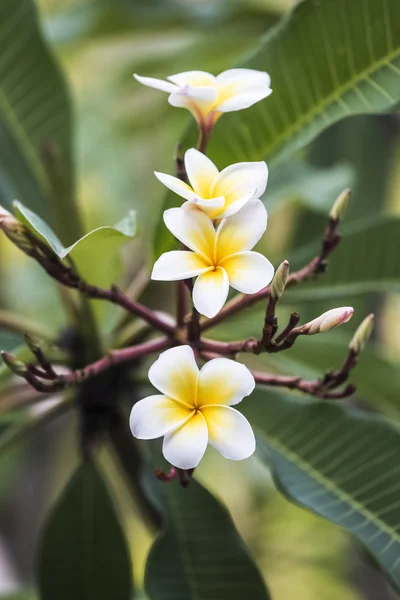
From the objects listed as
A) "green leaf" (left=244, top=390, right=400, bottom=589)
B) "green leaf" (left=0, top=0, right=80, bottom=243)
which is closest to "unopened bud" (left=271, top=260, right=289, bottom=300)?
"green leaf" (left=244, top=390, right=400, bottom=589)

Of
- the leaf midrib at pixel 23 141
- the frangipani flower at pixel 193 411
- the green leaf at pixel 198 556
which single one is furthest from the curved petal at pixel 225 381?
the leaf midrib at pixel 23 141

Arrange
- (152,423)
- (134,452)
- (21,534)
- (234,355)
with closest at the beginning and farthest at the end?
(152,423) → (234,355) → (134,452) → (21,534)

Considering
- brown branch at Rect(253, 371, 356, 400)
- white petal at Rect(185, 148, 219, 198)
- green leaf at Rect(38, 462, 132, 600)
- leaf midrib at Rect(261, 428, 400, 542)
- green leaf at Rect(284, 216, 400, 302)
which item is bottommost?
green leaf at Rect(38, 462, 132, 600)

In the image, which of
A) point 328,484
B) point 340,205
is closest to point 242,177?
point 340,205

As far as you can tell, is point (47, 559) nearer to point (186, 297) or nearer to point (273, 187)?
point (186, 297)

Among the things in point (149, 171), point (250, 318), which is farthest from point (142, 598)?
point (149, 171)

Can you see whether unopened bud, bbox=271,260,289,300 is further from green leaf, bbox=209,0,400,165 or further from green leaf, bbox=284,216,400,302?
green leaf, bbox=284,216,400,302

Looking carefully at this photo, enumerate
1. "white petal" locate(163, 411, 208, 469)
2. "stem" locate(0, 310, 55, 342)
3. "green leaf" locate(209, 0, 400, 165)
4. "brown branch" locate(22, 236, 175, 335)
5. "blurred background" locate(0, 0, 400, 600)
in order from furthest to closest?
1. "blurred background" locate(0, 0, 400, 600)
2. "stem" locate(0, 310, 55, 342)
3. "green leaf" locate(209, 0, 400, 165)
4. "brown branch" locate(22, 236, 175, 335)
5. "white petal" locate(163, 411, 208, 469)
